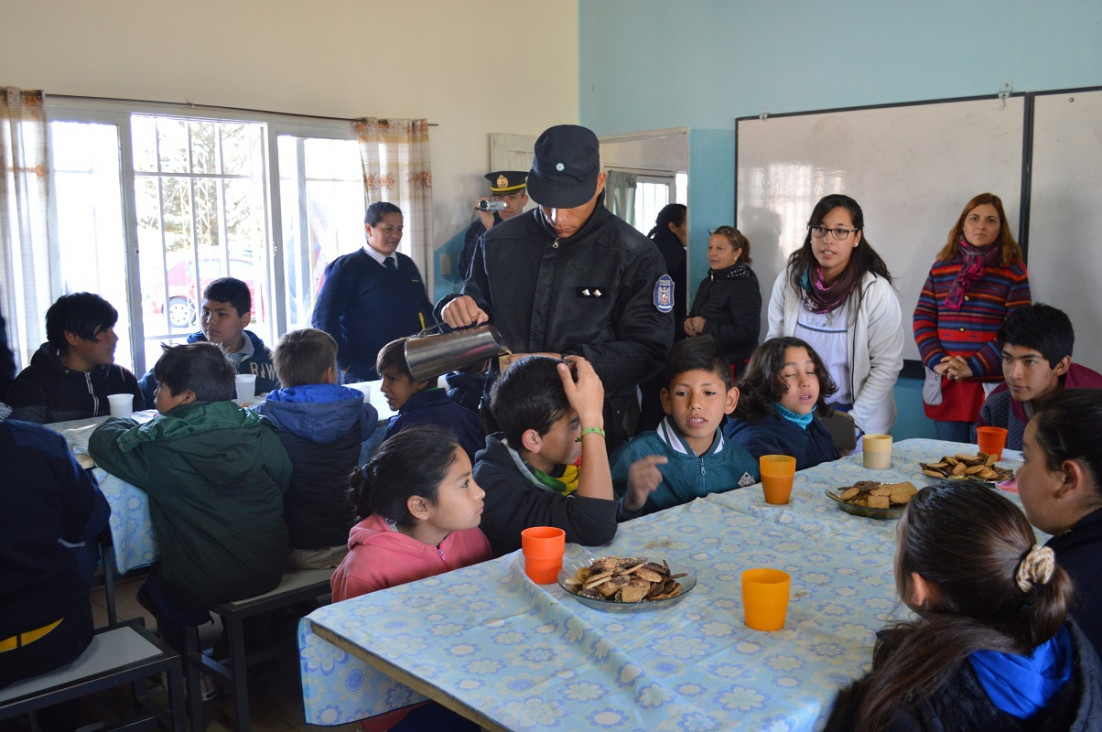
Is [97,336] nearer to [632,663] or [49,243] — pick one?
[49,243]

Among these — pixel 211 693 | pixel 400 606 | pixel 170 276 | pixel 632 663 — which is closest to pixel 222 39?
pixel 170 276

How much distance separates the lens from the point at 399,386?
2902 mm

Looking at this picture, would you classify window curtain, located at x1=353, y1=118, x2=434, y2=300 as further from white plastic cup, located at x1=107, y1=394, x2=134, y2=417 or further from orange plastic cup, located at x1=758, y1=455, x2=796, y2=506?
orange plastic cup, located at x1=758, y1=455, x2=796, y2=506

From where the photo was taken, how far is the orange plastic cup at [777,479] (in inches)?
79.8

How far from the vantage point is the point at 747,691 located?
1191 millimetres

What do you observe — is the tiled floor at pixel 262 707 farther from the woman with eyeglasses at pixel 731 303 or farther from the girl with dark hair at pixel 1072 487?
the woman with eyeglasses at pixel 731 303

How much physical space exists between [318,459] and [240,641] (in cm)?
56

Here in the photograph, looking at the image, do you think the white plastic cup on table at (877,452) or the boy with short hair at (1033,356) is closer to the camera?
the white plastic cup on table at (877,452)

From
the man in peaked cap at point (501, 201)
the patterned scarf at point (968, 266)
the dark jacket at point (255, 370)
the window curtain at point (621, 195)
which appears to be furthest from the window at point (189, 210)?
the patterned scarf at point (968, 266)

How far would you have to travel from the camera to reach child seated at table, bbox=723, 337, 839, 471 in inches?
102

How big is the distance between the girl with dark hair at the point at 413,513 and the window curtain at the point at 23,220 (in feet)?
9.79

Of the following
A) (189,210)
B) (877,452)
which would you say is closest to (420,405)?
(877,452)

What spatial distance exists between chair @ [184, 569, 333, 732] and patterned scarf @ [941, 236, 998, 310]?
2.69 meters

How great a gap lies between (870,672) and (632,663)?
31cm
